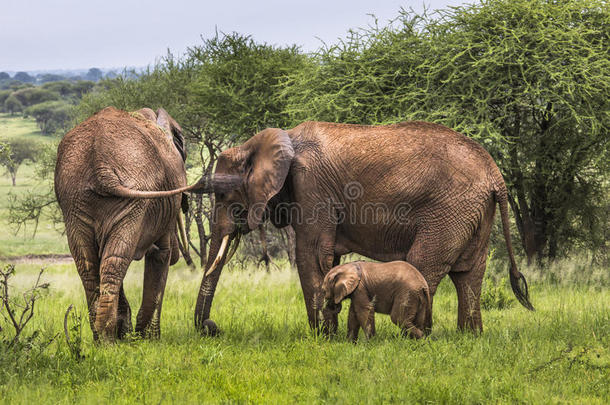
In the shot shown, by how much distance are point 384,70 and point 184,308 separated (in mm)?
8156

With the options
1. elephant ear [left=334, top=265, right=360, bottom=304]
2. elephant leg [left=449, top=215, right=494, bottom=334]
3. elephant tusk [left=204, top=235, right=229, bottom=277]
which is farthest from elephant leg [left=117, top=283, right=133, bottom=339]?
elephant leg [left=449, top=215, right=494, bottom=334]

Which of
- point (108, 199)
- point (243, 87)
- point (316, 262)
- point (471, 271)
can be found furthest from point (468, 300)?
point (243, 87)

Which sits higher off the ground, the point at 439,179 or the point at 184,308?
the point at 439,179

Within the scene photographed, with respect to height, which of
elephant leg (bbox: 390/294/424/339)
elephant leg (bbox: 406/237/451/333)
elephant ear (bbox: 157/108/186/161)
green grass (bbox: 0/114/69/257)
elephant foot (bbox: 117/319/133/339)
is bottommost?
green grass (bbox: 0/114/69/257)

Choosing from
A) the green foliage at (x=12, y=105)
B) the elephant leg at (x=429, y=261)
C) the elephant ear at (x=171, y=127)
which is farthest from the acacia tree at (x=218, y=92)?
the green foliage at (x=12, y=105)

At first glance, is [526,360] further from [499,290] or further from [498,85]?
[498,85]

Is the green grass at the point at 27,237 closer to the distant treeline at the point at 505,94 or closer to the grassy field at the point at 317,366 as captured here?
the distant treeline at the point at 505,94

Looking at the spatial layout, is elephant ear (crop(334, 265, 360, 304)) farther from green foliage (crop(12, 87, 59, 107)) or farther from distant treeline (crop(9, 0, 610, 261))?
green foliage (crop(12, 87, 59, 107))

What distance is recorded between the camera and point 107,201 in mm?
6664

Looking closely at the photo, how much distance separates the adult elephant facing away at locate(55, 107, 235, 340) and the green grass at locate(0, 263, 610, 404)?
24.6 inches

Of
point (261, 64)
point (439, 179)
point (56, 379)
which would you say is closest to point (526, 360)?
point (439, 179)

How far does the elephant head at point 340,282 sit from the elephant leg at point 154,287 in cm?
191

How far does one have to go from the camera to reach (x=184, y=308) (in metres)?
10.2

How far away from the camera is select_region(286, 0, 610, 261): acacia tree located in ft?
46.8
